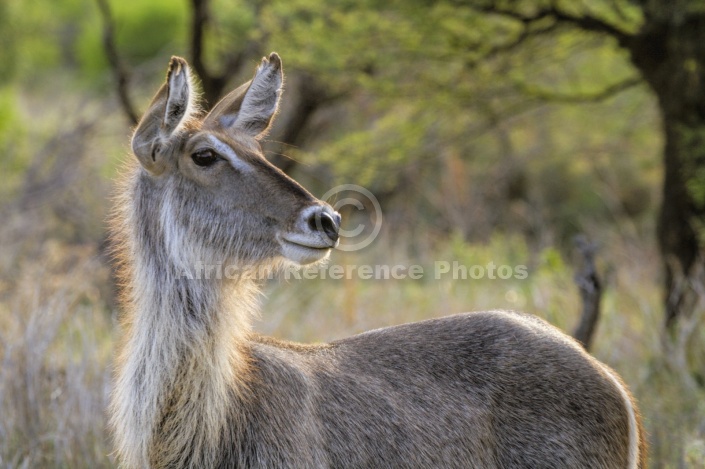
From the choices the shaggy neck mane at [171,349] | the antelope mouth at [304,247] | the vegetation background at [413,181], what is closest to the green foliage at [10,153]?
the vegetation background at [413,181]

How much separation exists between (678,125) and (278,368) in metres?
5.49

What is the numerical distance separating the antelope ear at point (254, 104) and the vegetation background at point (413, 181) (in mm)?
608

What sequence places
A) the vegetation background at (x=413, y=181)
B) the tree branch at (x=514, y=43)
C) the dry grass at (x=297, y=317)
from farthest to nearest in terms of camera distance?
the tree branch at (x=514, y=43), the vegetation background at (x=413, y=181), the dry grass at (x=297, y=317)

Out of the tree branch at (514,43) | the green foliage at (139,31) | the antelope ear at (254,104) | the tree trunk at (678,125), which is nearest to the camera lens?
the antelope ear at (254,104)

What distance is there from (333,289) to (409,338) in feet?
22.6

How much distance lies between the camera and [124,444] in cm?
376

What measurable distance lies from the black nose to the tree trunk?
4776mm

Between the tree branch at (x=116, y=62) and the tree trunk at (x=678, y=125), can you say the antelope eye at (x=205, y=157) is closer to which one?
the tree trunk at (x=678, y=125)

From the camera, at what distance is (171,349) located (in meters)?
3.74

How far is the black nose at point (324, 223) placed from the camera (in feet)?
12.4

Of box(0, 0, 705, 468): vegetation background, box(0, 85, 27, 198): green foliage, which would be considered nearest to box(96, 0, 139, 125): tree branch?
box(0, 0, 705, 468): vegetation background

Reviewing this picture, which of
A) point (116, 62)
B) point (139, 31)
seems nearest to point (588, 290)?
point (116, 62)

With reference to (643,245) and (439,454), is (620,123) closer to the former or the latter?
(643,245)

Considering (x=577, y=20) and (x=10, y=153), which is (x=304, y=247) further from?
(x=10, y=153)
